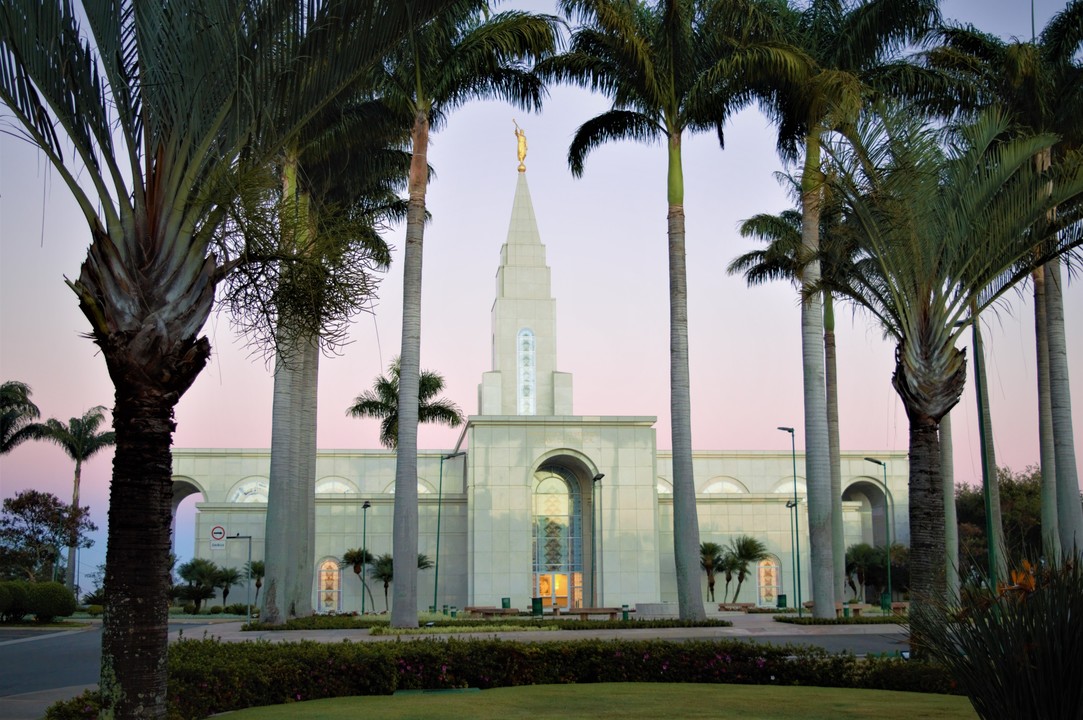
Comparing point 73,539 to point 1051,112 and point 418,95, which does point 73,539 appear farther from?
point 1051,112

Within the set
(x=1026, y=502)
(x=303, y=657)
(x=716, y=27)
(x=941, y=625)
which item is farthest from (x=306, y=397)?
(x=1026, y=502)

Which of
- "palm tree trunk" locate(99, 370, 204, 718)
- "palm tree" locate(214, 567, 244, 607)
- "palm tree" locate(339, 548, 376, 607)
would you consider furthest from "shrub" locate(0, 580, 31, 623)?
"palm tree trunk" locate(99, 370, 204, 718)

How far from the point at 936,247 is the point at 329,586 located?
4123 cm

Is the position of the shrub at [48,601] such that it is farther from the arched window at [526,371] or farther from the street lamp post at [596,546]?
the arched window at [526,371]

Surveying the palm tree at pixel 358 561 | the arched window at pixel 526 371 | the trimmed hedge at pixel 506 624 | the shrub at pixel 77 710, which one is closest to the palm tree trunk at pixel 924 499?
the trimmed hedge at pixel 506 624

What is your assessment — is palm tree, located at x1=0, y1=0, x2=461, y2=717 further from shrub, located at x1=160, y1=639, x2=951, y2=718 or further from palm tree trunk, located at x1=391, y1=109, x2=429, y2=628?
palm tree trunk, located at x1=391, y1=109, x2=429, y2=628

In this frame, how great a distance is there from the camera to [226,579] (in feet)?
166

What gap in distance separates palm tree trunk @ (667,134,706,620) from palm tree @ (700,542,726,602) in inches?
A: 1016

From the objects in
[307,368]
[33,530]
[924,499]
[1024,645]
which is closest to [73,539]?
[33,530]

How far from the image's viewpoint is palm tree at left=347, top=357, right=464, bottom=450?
157 feet

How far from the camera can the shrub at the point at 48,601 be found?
35.3 metres

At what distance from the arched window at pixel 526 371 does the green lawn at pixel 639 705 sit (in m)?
42.4

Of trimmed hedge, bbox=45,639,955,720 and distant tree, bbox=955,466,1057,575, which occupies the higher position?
distant tree, bbox=955,466,1057,575

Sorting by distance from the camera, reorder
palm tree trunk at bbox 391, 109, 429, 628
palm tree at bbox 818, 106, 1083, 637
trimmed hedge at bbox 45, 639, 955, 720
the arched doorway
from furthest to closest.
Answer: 1. the arched doorway
2. palm tree trunk at bbox 391, 109, 429, 628
3. palm tree at bbox 818, 106, 1083, 637
4. trimmed hedge at bbox 45, 639, 955, 720
